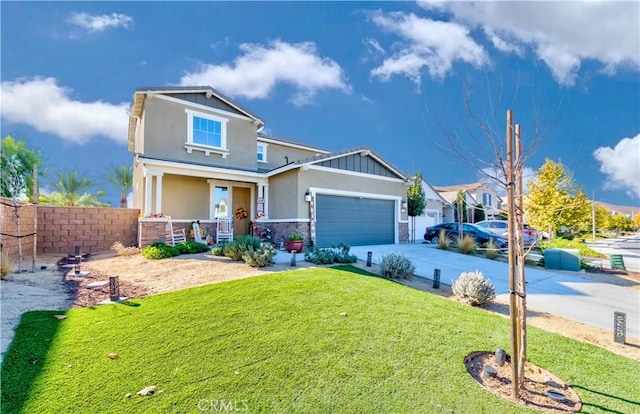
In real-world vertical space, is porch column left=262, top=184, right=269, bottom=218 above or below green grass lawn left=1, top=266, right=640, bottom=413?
above

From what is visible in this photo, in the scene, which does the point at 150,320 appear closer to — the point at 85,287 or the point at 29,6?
the point at 85,287

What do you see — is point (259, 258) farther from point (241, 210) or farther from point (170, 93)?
point (170, 93)

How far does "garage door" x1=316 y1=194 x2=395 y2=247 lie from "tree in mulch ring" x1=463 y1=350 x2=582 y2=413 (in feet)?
31.9

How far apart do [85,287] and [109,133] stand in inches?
733

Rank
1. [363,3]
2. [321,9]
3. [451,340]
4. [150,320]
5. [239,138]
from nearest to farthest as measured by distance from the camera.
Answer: [451,340] → [150,320] → [363,3] → [321,9] → [239,138]

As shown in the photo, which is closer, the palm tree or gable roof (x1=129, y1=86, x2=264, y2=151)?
gable roof (x1=129, y1=86, x2=264, y2=151)

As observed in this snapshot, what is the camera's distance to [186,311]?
4.77 meters


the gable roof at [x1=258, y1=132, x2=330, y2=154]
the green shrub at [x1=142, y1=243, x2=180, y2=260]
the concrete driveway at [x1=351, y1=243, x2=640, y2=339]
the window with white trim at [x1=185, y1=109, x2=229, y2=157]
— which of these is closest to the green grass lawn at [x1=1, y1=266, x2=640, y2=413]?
the concrete driveway at [x1=351, y1=243, x2=640, y2=339]

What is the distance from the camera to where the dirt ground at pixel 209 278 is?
16.7 ft

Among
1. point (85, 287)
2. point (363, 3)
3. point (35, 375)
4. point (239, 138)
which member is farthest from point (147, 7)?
point (35, 375)

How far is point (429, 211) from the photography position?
26031 mm

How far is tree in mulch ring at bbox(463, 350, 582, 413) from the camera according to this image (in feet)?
9.98

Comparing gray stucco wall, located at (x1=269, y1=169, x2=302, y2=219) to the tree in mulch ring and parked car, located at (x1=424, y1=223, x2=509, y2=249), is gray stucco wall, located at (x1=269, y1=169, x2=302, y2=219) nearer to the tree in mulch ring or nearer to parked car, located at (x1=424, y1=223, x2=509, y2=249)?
parked car, located at (x1=424, y1=223, x2=509, y2=249)

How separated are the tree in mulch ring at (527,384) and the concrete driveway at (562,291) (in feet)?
10.4
